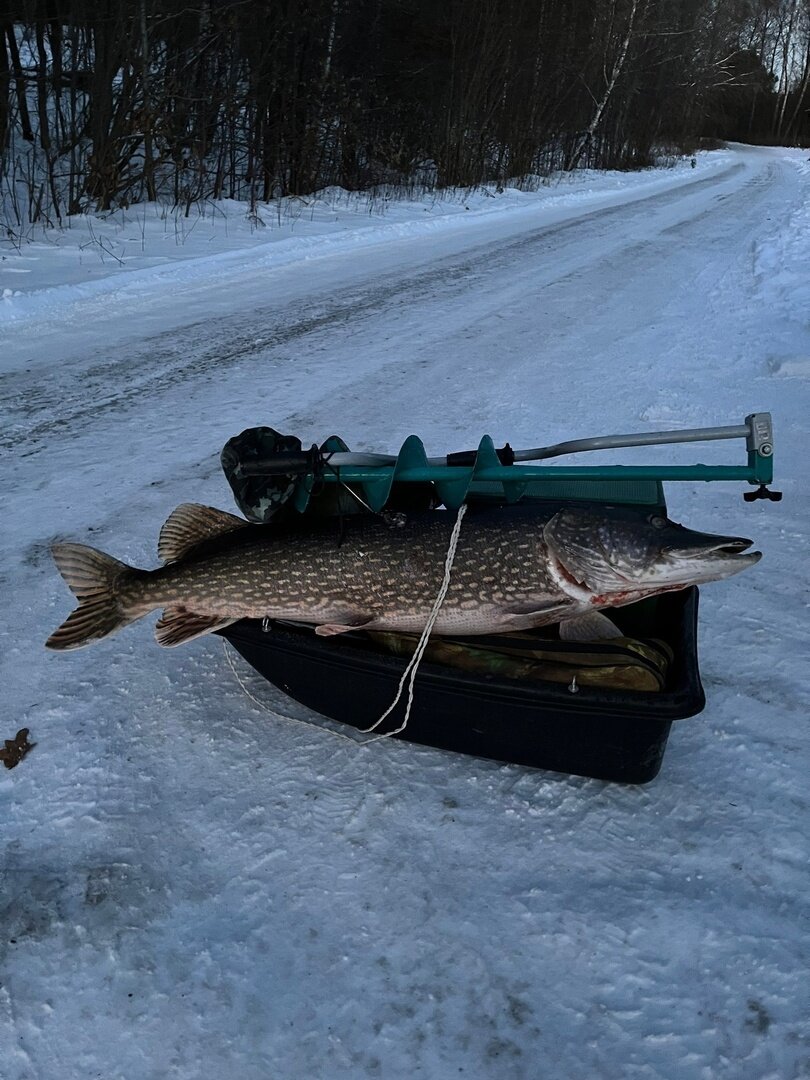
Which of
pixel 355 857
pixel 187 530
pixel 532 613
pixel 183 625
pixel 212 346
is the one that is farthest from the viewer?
pixel 212 346

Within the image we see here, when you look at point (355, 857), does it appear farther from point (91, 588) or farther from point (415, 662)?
point (91, 588)

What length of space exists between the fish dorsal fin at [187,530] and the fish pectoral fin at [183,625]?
0.20m

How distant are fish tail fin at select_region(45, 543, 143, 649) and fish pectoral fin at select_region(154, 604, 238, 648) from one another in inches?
3.3

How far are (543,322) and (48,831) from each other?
5589mm

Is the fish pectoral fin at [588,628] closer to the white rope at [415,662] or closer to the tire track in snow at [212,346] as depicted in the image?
the white rope at [415,662]

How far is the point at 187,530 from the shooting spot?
2324 mm

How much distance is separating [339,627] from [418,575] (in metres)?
0.25

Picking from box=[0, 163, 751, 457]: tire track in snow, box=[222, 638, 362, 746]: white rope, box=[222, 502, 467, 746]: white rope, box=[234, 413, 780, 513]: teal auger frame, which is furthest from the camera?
box=[0, 163, 751, 457]: tire track in snow

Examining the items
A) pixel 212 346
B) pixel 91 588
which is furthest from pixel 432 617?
pixel 212 346

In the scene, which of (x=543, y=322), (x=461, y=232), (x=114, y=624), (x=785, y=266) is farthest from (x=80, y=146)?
(x=114, y=624)

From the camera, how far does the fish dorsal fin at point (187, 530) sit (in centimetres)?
231

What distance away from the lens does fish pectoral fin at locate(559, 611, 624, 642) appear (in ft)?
6.65

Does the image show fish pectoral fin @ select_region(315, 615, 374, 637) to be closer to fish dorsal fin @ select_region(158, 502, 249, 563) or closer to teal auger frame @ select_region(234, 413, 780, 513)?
teal auger frame @ select_region(234, 413, 780, 513)

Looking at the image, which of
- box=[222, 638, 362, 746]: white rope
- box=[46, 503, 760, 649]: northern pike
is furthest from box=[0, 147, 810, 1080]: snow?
box=[46, 503, 760, 649]: northern pike
